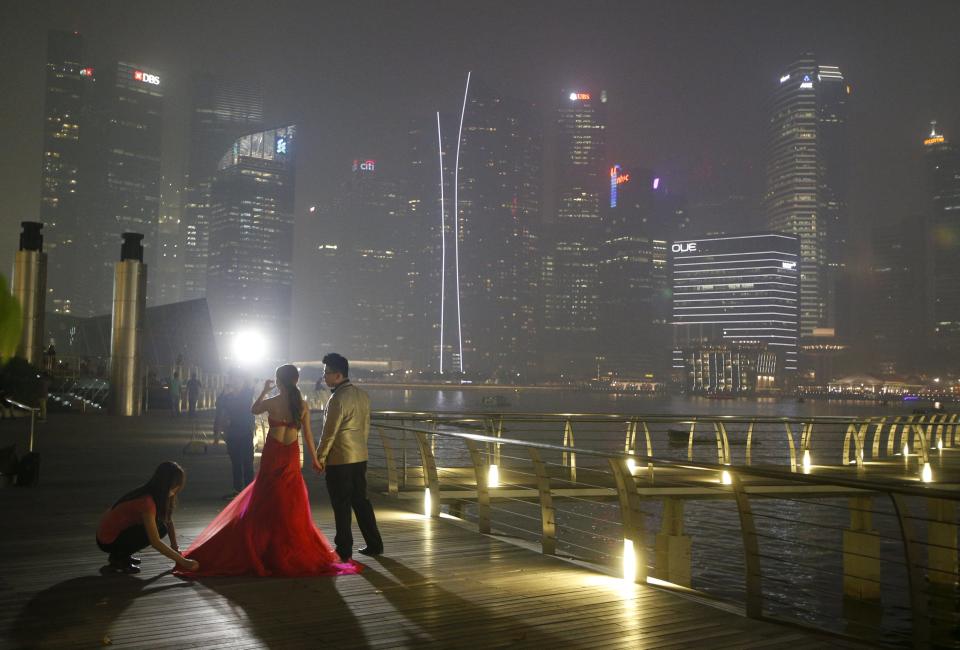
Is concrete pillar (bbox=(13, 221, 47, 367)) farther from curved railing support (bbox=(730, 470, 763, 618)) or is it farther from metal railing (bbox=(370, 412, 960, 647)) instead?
curved railing support (bbox=(730, 470, 763, 618))

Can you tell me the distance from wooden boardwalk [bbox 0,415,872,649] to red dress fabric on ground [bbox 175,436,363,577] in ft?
0.67

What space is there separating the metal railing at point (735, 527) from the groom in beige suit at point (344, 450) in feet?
4.66

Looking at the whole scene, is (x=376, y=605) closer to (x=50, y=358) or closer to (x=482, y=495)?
(x=482, y=495)

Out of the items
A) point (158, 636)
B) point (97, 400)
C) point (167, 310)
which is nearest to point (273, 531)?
point (158, 636)

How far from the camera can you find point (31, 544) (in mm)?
8195

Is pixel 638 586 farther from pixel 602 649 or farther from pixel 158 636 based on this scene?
pixel 158 636

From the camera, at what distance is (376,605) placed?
19.9ft

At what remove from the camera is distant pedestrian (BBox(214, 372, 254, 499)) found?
11930 millimetres

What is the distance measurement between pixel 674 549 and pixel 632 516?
4.50 metres

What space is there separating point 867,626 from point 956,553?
13.4ft

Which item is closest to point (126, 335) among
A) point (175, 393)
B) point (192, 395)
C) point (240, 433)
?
point (175, 393)

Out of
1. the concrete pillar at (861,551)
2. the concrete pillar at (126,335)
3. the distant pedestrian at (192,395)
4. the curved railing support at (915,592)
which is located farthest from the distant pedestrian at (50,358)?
the curved railing support at (915,592)

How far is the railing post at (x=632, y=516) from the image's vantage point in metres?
6.96

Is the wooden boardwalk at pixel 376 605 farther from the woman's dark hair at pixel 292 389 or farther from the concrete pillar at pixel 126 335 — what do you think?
the concrete pillar at pixel 126 335
